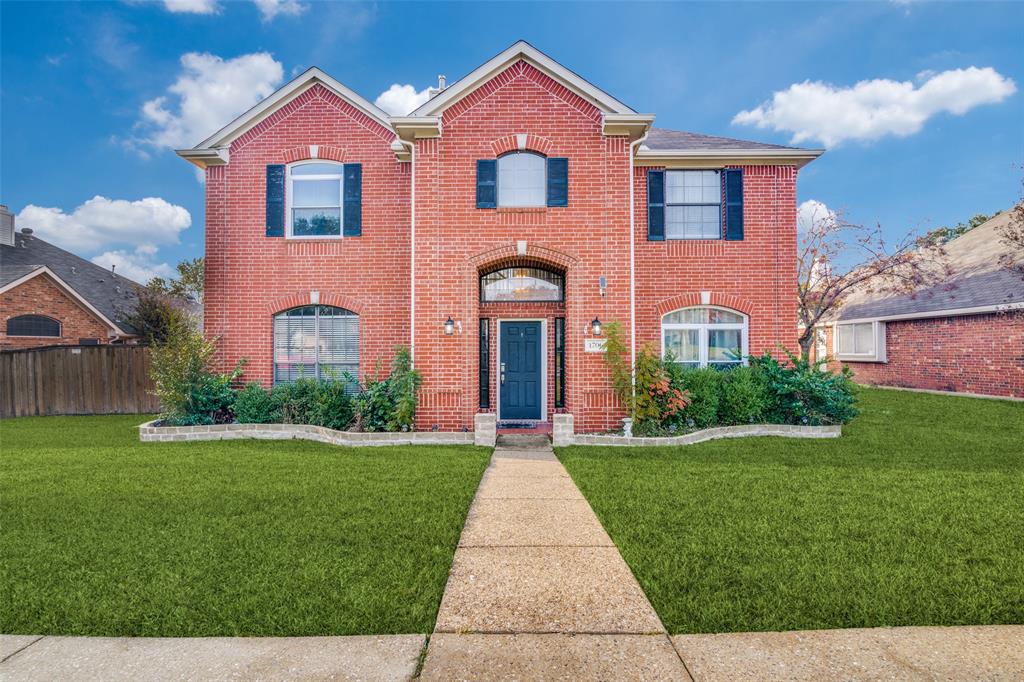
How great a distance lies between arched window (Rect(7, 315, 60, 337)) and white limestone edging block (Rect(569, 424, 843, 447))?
19133 mm

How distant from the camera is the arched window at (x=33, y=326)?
16.4 metres

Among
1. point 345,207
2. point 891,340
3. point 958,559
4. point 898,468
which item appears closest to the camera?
point 958,559

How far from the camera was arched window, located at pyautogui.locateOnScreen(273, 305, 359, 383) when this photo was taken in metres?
10.9

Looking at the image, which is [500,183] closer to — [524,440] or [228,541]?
[524,440]

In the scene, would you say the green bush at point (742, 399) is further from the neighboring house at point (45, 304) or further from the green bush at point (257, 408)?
the neighboring house at point (45, 304)

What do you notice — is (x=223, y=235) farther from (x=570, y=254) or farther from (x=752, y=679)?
(x=752, y=679)

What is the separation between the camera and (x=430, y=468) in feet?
22.5

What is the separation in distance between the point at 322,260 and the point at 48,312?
13.7 m

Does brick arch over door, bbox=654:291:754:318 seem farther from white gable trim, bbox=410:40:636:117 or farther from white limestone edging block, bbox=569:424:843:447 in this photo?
white gable trim, bbox=410:40:636:117

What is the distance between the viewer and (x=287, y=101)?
428 inches

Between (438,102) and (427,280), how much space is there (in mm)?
3511

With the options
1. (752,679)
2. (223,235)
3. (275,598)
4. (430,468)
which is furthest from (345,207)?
(752,679)

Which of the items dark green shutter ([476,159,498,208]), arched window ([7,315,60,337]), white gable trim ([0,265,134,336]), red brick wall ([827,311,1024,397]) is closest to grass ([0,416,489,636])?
dark green shutter ([476,159,498,208])

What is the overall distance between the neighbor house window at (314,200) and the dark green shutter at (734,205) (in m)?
8.74
